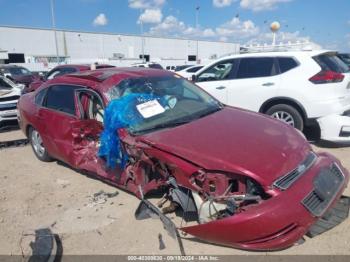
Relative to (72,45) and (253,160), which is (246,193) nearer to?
(253,160)

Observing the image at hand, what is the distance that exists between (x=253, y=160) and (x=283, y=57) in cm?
429

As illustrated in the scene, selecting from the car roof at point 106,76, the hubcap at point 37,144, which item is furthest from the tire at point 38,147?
the car roof at point 106,76

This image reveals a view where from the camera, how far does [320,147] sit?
6.31m

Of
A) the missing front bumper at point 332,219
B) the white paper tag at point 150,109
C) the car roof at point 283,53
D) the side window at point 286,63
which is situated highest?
the car roof at point 283,53

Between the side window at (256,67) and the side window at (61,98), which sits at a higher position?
the side window at (256,67)

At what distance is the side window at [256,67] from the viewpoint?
693cm

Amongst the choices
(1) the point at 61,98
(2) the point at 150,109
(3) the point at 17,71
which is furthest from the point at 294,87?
(3) the point at 17,71

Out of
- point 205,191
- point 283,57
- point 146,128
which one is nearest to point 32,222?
point 146,128

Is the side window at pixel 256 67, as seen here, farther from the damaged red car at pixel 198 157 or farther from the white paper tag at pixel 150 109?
the white paper tag at pixel 150 109

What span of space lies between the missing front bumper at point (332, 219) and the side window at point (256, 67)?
3727mm

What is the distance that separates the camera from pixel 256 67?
7.13m

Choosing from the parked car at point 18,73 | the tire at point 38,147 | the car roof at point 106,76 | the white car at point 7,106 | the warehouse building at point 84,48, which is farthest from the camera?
the warehouse building at point 84,48

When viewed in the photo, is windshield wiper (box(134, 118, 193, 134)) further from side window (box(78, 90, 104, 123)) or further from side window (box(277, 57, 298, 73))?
side window (box(277, 57, 298, 73))

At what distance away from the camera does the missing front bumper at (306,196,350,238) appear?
3.23 meters
